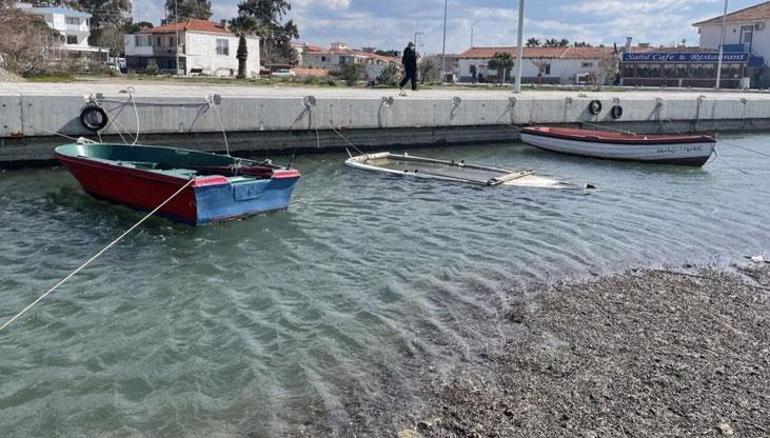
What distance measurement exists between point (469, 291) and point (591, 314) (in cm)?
170

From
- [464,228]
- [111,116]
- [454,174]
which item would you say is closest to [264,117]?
[111,116]

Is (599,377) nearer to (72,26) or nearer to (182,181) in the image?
(182,181)

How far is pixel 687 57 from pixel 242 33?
46793 millimetres

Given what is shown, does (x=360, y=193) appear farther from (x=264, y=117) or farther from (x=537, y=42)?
(x=537, y=42)

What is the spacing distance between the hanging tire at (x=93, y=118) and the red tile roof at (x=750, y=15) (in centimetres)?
7081

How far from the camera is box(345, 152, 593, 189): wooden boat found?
708 inches

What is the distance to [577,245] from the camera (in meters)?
12.1

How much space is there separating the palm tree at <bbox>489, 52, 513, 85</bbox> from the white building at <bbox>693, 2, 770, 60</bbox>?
21.7 meters

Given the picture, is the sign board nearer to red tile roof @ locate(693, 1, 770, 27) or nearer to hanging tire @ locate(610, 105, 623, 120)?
red tile roof @ locate(693, 1, 770, 27)

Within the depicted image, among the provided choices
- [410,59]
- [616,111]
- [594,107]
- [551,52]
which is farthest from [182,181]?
[551,52]

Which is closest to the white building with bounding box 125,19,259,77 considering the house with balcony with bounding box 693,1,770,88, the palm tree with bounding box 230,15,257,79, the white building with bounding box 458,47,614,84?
the palm tree with bounding box 230,15,257,79

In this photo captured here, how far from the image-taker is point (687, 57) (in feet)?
236

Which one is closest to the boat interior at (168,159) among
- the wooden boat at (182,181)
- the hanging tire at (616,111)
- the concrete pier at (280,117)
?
the wooden boat at (182,181)

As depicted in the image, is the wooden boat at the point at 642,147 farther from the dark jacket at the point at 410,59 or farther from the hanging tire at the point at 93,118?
the hanging tire at the point at 93,118
